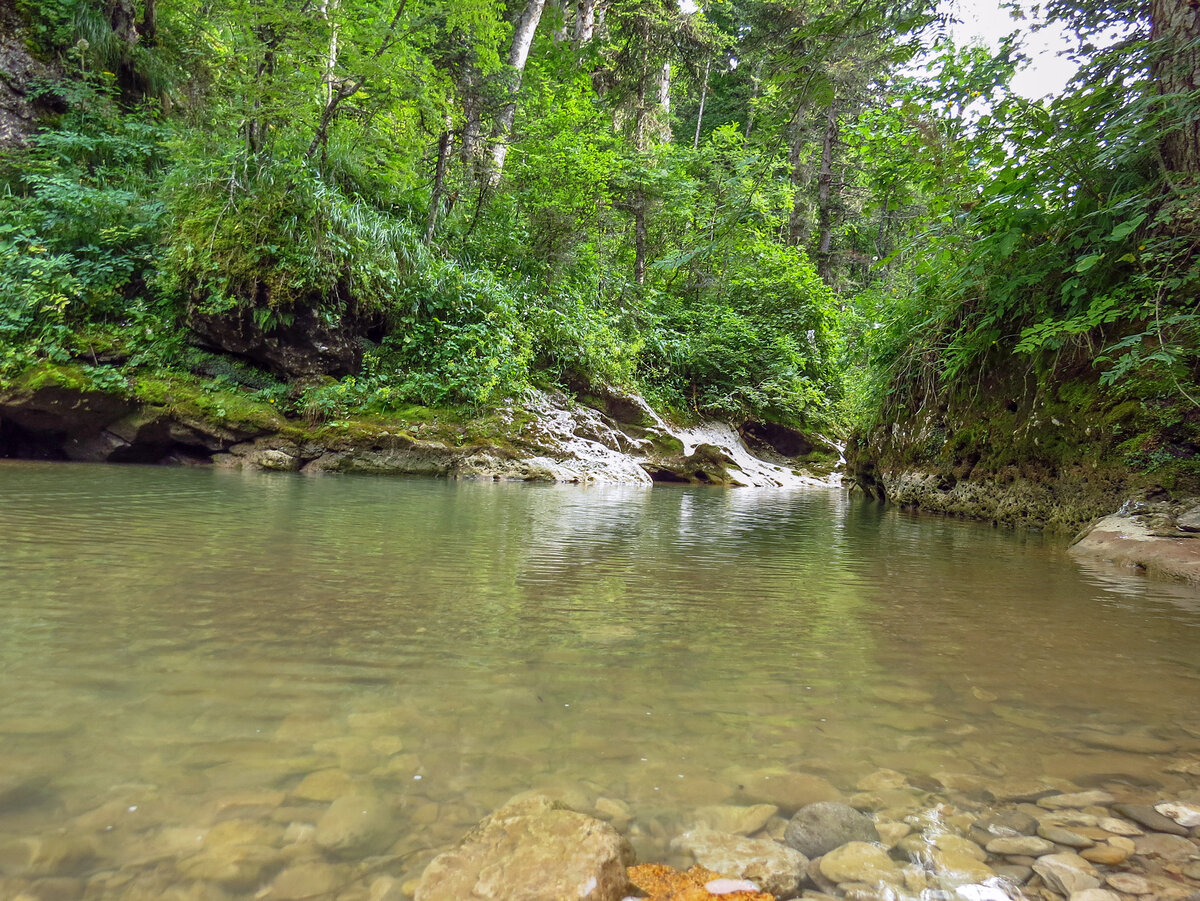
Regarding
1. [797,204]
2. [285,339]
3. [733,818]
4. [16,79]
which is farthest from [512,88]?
[733,818]

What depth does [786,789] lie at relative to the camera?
3.53 feet

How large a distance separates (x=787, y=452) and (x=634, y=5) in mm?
11346

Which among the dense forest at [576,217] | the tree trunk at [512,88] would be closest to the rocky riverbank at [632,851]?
the dense forest at [576,217]

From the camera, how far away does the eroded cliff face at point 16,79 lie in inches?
375

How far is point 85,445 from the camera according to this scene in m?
8.03

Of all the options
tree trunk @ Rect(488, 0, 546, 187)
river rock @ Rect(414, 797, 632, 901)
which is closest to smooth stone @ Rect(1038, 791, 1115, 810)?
river rock @ Rect(414, 797, 632, 901)

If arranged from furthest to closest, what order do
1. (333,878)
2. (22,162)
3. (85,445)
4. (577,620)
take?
(22,162) < (85,445) < (577,620) < (333,878)

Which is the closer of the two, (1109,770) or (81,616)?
(1109,770)

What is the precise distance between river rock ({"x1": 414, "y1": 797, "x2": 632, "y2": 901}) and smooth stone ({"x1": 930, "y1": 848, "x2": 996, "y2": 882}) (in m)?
0.45

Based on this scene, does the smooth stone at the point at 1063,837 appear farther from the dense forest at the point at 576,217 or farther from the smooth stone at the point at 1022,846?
the dense forest at the point at 576,217

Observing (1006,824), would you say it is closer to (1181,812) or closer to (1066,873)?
(1066,873)

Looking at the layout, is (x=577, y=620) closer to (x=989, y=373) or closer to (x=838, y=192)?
(x=989, y=373)

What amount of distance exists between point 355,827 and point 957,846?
89cm

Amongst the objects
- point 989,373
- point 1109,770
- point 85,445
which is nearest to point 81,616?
point 1109,770
